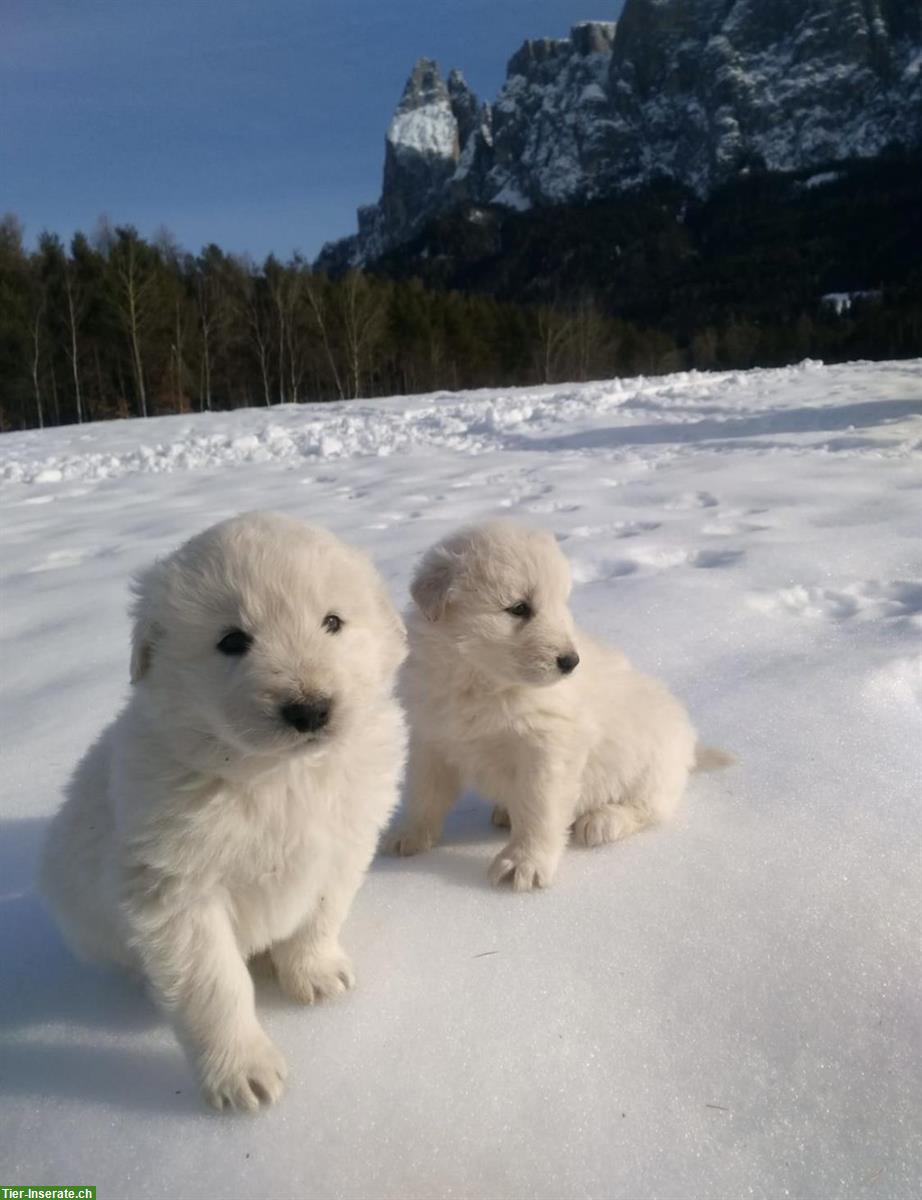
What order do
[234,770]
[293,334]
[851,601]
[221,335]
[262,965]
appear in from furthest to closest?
[293,334], [221,335], [851,601], [262,965], [234,770]

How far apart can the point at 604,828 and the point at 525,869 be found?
319mm

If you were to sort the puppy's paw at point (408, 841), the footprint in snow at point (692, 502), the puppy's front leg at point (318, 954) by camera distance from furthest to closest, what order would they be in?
the footprint in snow at point (692, 502) → the puppy's paw at point (408, 841) → the puppy's front leg at point (318, 954)

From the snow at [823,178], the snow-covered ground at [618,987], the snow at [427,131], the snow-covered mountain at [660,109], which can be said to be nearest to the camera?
the snow-covered ground at [618,987]

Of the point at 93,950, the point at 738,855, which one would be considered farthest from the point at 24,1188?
the point at 738,855

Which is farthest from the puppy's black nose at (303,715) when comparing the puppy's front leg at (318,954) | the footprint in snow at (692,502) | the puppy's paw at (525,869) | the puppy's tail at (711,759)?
the footprint in snow at (692,502)

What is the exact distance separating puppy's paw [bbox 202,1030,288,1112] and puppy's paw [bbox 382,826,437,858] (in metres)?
0.82

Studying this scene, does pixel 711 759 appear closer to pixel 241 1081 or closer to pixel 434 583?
pixel 434 583

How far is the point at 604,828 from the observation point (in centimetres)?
232

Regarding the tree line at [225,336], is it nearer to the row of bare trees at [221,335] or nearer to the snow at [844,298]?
the row of bare trees at [221,335]

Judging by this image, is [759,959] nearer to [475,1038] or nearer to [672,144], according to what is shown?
[475,1038]

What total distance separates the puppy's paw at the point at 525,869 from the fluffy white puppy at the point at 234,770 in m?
0.53

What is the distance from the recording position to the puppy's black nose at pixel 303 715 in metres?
1.41

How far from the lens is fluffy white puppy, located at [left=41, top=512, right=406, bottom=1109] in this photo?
4.83 ft

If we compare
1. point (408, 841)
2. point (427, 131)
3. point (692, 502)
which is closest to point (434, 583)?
point (408, 841)
